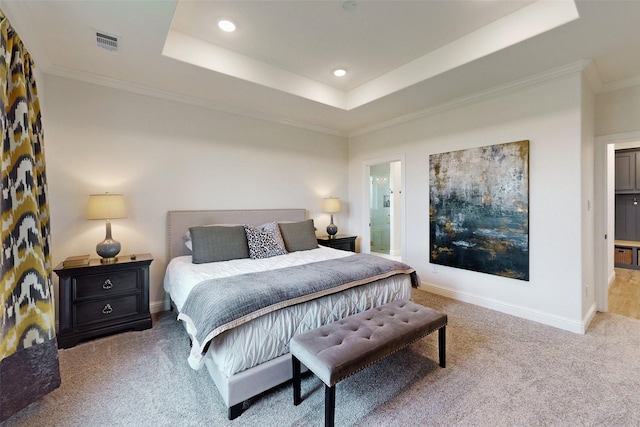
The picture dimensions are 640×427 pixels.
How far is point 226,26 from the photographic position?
2510 mm

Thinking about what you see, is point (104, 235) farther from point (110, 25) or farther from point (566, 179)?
point (566, 179)

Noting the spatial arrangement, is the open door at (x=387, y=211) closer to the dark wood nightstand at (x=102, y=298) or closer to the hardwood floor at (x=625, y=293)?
the hardwood floor at (x=625, y=293)

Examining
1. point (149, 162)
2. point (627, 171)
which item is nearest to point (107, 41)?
point (149, 162)

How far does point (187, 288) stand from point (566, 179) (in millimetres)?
3690

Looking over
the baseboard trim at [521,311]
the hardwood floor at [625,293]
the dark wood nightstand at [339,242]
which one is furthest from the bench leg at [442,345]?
the hardwood floor at [625,293]

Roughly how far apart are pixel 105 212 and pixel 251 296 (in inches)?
75.2

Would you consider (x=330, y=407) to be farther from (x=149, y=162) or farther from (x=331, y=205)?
(x=331, y=205)

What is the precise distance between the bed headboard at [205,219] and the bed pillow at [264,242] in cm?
46

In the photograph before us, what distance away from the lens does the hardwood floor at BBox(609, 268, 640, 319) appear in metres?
3.25

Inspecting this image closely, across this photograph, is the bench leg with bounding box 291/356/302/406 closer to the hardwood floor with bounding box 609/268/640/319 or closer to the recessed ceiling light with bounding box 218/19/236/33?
the recessed ceiling light with bounding box 218/19/236/33

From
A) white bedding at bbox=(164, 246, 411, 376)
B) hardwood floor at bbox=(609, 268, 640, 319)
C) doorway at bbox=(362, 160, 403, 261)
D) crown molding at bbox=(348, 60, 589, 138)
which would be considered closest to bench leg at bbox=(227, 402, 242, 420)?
white bedding at bbox=(164, 246, 411, 376)

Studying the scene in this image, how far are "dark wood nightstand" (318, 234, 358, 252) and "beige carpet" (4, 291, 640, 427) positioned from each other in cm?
218

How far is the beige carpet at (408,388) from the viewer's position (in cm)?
168

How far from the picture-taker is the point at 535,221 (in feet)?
9.80
